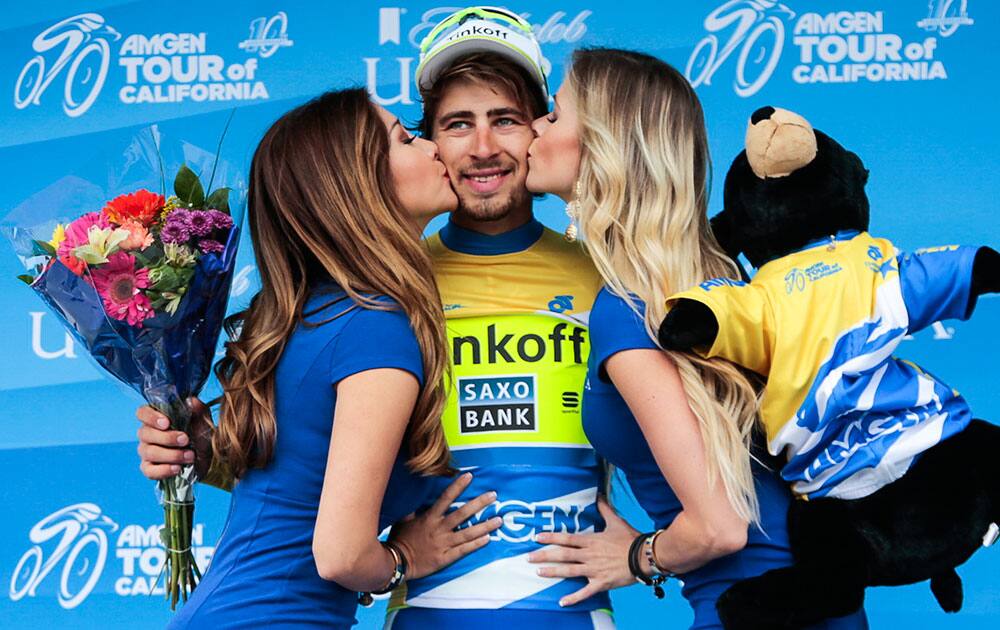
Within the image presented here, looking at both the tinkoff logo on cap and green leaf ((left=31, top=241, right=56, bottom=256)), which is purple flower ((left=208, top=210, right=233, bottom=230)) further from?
the tinkoff logo on cap

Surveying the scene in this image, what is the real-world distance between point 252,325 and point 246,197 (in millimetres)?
218

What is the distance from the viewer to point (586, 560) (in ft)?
6.93

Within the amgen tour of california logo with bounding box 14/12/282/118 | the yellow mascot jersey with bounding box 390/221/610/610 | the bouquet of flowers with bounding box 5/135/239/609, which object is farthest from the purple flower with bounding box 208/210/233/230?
the amgen tour of california logo with bounding box 14/12/282/118

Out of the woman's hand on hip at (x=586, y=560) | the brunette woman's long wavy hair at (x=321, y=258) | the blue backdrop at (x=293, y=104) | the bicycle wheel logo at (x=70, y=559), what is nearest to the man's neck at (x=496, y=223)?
the brunette woman's long wavy hair at (x=321, y=258)

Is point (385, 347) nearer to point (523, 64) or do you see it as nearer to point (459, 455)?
point (459, 455)

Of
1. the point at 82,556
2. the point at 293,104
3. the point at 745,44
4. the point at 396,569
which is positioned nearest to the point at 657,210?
the point at 396,569

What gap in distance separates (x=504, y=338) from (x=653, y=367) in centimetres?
42

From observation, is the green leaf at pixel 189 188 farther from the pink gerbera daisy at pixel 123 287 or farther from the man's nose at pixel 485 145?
the man's nose at pixel 485 145

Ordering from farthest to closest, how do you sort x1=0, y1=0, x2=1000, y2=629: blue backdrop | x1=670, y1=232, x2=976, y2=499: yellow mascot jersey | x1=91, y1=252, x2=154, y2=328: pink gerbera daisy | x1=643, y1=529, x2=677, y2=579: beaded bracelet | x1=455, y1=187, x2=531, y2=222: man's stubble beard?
x1=0, y1=0, x2=1000, y2=629: blue backdrop, x1=455, y1=187, x2=531, y2=222: man's stubble beard, x1=643, y1=529, x2=677, y2=579: beaded bracelet, x1=91, y1=252, x2=154, y2=328: pink gerbera daisy, x1=670, y1=232, x2=976, y2=499: yellow mascot jersey

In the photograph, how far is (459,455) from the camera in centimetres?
218

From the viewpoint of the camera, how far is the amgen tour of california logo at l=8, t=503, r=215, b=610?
3607 mm

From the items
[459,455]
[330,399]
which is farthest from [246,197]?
[459,455]

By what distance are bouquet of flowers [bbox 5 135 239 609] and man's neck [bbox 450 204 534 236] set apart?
520 millimetres

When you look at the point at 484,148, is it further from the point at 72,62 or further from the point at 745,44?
the point at 72,62
